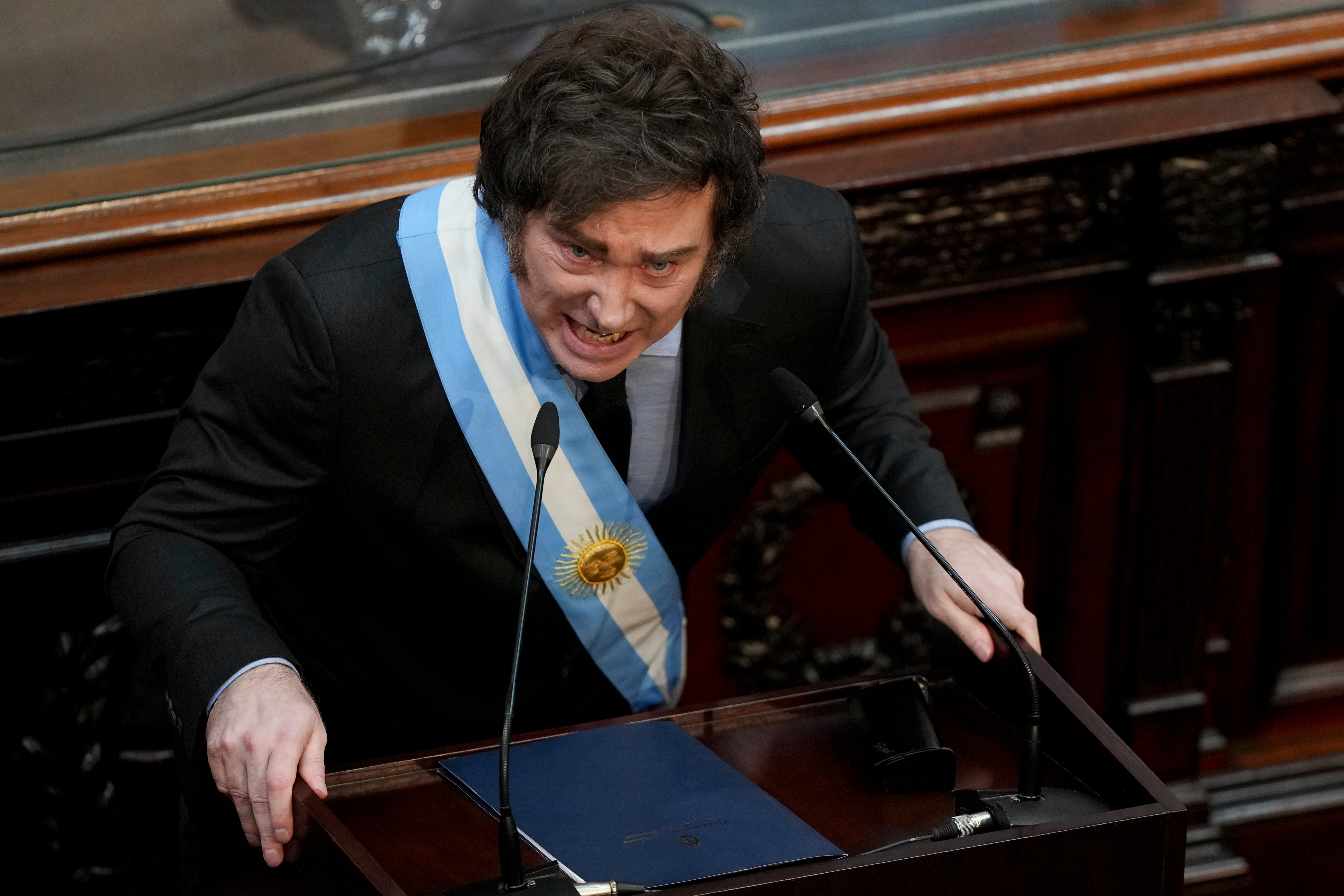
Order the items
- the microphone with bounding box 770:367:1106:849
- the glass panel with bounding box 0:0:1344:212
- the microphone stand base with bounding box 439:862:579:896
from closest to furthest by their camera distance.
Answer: the microphone stand base with bounding box 439:862:579:896, the microphone with bounding box 770:367:1106:849, the glass panel with bounding box 0:0:1344:212

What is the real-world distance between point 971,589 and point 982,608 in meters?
0.04

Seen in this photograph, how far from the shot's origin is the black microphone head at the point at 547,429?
4.03 ft

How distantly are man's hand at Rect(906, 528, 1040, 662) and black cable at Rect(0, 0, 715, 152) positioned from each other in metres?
0.87

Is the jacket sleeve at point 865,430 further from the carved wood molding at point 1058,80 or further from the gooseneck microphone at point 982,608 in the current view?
the carved wood molding at point 1058,80

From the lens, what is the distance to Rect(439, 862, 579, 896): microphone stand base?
1.06m

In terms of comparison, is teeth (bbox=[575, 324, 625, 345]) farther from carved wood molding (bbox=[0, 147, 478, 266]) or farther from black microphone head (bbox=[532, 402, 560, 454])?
carved wood molding (bbox=[0, 147, 478, 266])

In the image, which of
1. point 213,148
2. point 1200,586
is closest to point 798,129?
point 213,148

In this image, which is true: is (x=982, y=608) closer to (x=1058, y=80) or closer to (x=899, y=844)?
(x=899, y=844)

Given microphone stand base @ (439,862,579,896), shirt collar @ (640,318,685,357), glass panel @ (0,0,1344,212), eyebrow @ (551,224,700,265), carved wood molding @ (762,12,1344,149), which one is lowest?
microphone stand base @ (439,862,579,896)

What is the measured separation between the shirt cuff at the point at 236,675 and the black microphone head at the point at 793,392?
483mm

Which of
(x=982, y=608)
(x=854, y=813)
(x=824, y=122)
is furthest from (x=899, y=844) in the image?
(x=824, y=122)

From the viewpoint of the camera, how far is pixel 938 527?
4.94ft

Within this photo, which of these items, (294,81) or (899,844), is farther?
(294,81)

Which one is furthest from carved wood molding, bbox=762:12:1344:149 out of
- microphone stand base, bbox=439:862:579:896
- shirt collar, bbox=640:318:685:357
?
microphone stand base, bbox=439:862:579:896
